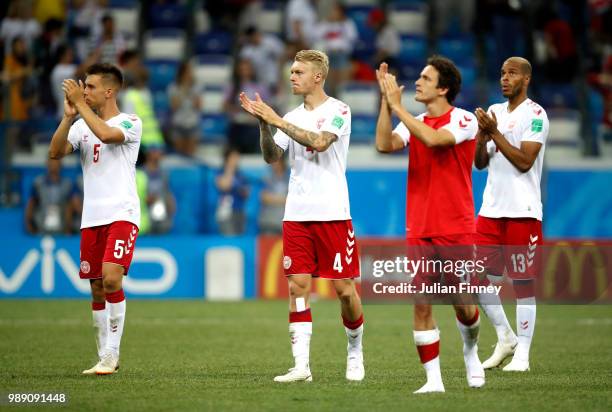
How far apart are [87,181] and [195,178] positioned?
8761mm

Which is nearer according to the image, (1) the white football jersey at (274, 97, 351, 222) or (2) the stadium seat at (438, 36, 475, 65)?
(1) the white football jersey at (274, 97, 351, 222)

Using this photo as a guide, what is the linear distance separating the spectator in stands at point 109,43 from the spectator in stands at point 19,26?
1409 millimetres

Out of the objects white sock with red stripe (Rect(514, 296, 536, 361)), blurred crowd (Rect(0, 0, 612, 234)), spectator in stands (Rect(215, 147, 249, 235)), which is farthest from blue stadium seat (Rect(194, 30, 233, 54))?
white sock with red stripe (Rect(514, 296, 536, 361))

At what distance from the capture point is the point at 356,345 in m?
9.45

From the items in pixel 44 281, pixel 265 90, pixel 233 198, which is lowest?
pixel 44 281

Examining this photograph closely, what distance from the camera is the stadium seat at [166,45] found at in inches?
874

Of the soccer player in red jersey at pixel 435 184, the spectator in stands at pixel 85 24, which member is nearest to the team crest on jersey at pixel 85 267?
the soccer player in red jersey at pixel 435 184

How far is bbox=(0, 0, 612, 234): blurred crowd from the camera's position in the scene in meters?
18.5

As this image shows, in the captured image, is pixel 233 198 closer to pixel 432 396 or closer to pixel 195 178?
pixel 195 178

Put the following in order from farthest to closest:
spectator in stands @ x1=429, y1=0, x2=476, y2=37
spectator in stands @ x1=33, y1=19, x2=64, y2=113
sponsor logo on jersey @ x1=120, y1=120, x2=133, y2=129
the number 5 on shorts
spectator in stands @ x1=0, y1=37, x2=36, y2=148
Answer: spectator in stands @ x1=429, y1=0, x2=476, y2=37, spectator in stands @ x1=33, y1=19, x2=64, y2=113, spectator in stands @ x1=0, y1=37, x2=36, y2=148, sponsor logo on jersey @ x1=120, y1=120, x2=133, y2=129, the number 5 on shorts

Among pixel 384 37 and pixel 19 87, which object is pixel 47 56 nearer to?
pixel 19 87

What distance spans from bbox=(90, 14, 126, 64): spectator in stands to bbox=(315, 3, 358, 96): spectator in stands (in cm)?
360

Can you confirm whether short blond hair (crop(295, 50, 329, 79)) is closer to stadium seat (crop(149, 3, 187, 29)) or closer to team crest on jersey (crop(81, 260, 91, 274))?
team crest on jersey (crop(81, 260, 91, 274))

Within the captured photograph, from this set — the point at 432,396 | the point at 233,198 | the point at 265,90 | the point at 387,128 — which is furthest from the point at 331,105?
the point at 265,90
